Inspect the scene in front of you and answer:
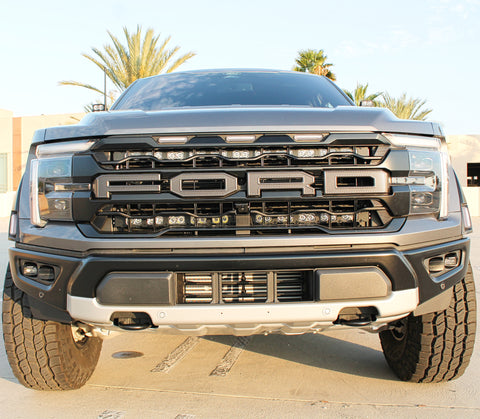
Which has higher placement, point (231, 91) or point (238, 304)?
point (231, 91)

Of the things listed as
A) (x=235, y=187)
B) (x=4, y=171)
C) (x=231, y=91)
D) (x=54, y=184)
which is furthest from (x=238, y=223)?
(x=4, y=171)

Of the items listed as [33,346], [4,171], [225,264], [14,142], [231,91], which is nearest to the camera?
[225,264]

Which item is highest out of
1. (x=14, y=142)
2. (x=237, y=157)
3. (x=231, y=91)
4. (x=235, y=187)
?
(x=14, y=142)

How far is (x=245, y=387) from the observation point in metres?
2.75

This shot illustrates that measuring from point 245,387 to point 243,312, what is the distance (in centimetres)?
81

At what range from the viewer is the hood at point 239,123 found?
2244mm

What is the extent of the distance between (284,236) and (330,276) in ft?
0.88

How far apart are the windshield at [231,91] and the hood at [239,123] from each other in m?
0.99

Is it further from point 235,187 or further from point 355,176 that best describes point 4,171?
point 355,176

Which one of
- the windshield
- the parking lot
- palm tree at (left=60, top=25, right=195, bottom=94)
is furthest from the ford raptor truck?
palm tree at (left=60, top=25, right=195, bottom=94)

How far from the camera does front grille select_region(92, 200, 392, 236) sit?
2.20m

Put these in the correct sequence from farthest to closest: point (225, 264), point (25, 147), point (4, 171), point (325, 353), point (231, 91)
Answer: point (4, 171) → point (25, 147) → point (231, 91) → point (325, 353) → point (225, 264)

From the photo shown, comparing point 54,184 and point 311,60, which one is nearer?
point 54,184

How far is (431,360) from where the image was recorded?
2664 mm
